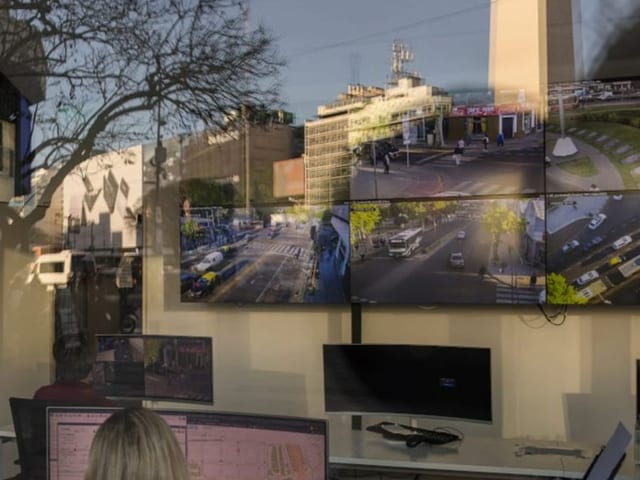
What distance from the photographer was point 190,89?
5.03m

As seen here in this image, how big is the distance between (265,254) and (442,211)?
4.24ft

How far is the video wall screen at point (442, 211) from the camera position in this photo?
12.9 ft

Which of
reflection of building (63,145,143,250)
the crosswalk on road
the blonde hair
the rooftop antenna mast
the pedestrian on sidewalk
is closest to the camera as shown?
the blonde hair

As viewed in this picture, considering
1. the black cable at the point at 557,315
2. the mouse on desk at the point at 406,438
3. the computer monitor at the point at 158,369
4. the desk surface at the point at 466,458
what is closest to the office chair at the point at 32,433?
the computer monitor at the point at 158,369

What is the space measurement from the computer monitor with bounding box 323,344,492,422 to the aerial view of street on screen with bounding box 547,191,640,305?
3.39ft

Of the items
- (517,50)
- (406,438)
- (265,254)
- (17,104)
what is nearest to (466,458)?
(406,438)

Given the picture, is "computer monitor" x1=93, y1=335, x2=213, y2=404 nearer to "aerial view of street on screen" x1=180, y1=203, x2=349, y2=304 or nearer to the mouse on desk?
the mouse on desk

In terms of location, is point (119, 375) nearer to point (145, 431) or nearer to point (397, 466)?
point (397, 466)

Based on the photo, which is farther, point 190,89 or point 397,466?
point 190,89

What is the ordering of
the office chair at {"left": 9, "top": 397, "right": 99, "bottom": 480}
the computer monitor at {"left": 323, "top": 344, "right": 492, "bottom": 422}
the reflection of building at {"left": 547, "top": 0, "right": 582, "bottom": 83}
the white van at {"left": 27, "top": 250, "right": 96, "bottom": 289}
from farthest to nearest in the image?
the white van at {"left": 27, "top": 250, "right": 96, "bottom": 289}, the reflection of building at {"left": 547, "top": 0, "right": 582, "bottom": 83}, the computer monitor at {"left": 323, "top": 344, "right": 492, "bottom": 422}, the office chair at {"left": 9, "top": 397, "right": 99, "bottom": 480}

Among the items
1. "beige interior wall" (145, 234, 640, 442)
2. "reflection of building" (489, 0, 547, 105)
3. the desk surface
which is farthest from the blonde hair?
"reflection of building" (489, 0, 547, 105)

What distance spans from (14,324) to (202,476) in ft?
12.8

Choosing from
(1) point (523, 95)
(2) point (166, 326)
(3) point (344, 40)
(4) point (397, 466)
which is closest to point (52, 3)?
(3) point (344, 40)

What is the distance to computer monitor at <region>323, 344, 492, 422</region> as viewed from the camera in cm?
325
